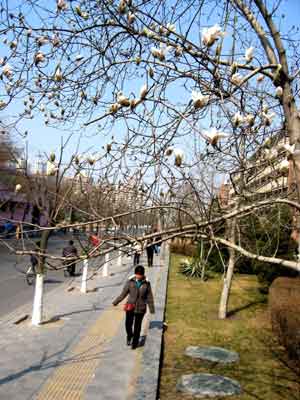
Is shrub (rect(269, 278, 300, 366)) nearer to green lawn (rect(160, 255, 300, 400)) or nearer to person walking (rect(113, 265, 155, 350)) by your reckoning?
green lawn (rect(160, 255, 300, 400))

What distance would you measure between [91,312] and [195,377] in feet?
16.6

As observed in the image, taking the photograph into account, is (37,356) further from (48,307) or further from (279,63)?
(279,63)

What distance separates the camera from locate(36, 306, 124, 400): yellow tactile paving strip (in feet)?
19.7

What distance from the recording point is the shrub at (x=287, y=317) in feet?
26.6

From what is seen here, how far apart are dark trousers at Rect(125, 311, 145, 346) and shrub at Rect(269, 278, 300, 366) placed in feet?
8.44

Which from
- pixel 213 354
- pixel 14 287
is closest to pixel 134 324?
pixel 213 354

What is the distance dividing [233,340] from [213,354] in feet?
4.43

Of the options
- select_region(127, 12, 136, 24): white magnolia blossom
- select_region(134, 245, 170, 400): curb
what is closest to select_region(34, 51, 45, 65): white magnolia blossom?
select_region(127, 12, 136, 24): white magnolia blossom

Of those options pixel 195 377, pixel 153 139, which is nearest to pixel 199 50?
pixel 153 139

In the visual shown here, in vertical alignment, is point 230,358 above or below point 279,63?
below

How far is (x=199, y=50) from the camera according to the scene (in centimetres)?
391

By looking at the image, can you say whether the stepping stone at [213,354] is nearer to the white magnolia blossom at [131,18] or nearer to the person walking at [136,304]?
the person walking at [136,304]

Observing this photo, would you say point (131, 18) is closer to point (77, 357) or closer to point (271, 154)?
point (271, 154)

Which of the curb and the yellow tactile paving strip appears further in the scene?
the yellow tactile paving strip
